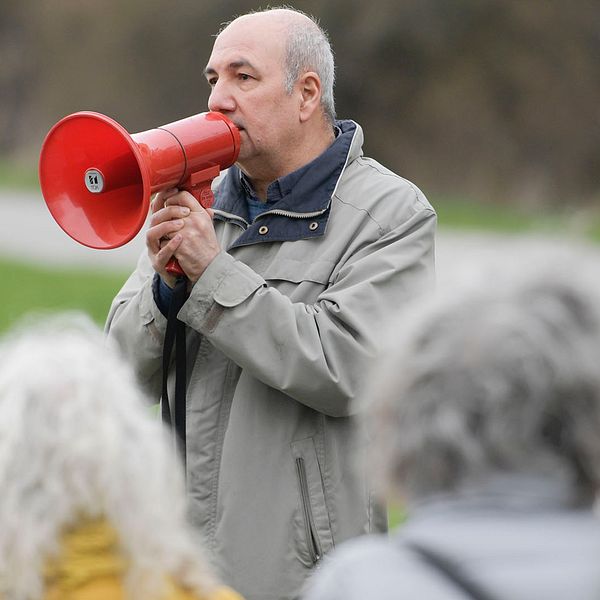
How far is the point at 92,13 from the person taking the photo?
21531mm

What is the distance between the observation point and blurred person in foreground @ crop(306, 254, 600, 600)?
5.42 feet

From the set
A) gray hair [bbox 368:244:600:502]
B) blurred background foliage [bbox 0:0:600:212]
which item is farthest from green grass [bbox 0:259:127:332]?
gray hair [bbox 368:244:600:502]

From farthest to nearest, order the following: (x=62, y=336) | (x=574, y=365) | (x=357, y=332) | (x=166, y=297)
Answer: (x=166, y=297)
(x=357, y=332)
(x=62, y=336)
(x=574, y=365)

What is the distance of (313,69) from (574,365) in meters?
1.96

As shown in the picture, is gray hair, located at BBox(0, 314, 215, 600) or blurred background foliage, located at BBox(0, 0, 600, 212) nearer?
gray hair, located at BBox(0, 314, 215, 600)

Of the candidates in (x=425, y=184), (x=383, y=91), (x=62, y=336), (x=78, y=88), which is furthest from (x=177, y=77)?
(x=62, y=336)

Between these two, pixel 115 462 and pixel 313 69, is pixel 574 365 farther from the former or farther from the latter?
pixel 313 69

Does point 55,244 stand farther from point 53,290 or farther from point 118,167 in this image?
point 118,167

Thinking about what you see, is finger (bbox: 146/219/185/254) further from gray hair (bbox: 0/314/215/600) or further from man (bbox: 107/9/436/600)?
gray hair (bbox: 0/314/215/600)

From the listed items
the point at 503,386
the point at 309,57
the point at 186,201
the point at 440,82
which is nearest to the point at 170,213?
the point at 186,201

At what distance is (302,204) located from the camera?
335cm

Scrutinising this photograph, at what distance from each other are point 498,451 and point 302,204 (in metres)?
1.74

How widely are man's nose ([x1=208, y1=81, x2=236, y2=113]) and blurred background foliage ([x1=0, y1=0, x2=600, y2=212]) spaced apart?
12.9 m

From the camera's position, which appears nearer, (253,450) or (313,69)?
(253,450)
